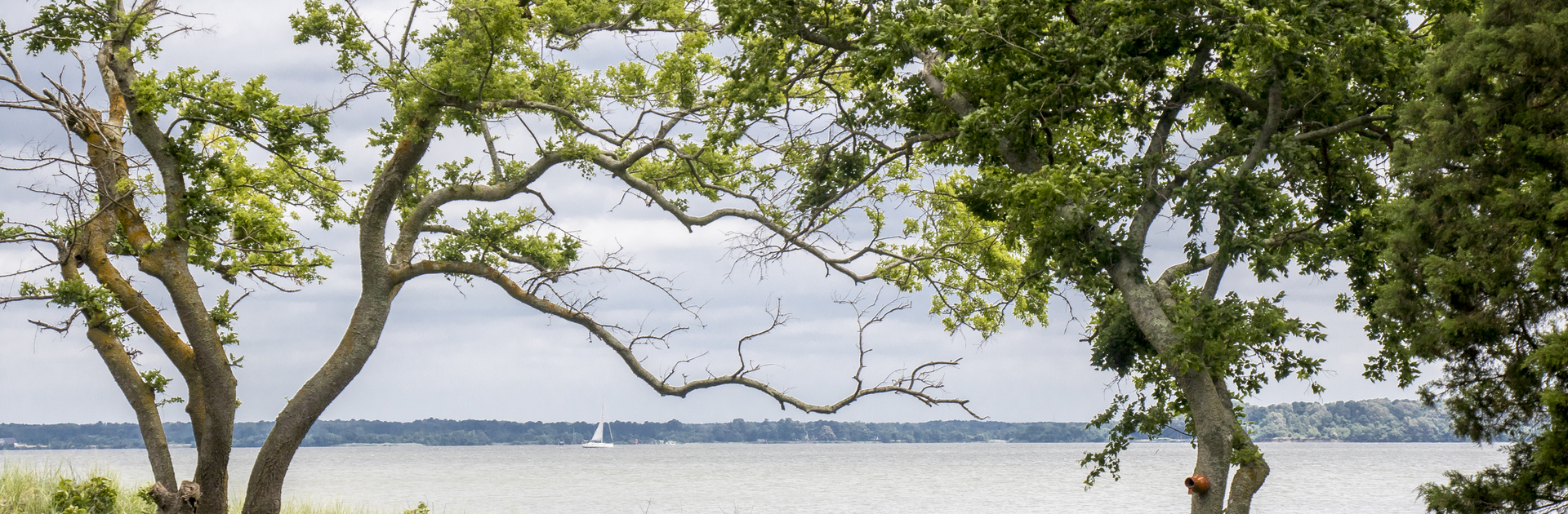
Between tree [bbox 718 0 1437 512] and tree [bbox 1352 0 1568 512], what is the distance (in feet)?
2.44

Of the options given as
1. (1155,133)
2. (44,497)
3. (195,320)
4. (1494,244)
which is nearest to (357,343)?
(195,320)

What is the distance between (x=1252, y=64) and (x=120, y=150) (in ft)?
39.5

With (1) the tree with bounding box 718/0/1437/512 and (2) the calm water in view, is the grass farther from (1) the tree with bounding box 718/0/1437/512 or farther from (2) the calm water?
(1) the tree with bounding box 718/0/1437/512

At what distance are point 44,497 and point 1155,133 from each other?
515 inches

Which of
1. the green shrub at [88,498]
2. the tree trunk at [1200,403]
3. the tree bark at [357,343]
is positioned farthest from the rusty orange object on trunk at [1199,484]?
the green shrub at [88,498]

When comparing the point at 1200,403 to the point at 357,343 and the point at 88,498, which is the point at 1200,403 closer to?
the point at 357,343

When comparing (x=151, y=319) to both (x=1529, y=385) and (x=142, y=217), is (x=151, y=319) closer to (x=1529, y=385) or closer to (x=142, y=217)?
(x=142, y=217)

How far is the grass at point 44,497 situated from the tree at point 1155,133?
9390 mm

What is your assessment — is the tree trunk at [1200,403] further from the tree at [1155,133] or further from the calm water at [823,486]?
the calm water at [823,486]

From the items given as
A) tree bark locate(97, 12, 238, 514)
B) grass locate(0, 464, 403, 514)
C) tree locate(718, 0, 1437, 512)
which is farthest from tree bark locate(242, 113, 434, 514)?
tree locate(718, 0, 1437, 512)

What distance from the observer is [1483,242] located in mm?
7094

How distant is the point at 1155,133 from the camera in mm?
8898

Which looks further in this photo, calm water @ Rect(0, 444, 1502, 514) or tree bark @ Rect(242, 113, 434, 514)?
calm water @ Rect(0, 444, 1502, 514)

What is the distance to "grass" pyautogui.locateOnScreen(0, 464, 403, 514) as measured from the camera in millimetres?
11297
